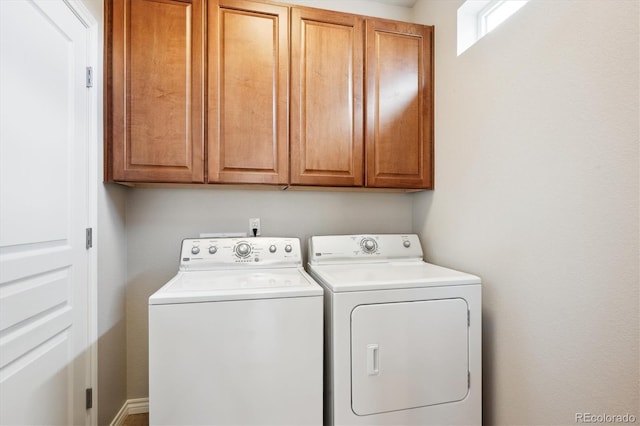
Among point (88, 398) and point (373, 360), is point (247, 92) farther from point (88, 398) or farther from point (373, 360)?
point (88, 398)

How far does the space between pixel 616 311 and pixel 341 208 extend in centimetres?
150

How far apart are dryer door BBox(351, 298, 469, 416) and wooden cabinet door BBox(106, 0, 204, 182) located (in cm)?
121

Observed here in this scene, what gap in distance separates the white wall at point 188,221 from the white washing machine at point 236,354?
680 millimetres

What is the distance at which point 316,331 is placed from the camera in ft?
4.23

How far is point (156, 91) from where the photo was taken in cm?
158

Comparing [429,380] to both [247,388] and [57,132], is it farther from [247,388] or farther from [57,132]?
[57,132]

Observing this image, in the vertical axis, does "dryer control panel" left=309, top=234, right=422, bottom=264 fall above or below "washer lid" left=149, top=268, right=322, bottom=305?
above

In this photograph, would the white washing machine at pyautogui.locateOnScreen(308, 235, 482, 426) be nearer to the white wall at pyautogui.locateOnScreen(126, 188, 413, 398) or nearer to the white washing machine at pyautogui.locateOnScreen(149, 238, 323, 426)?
the white washing machine at pyautogui.locateOnScreen(149, 238, 323, 426)

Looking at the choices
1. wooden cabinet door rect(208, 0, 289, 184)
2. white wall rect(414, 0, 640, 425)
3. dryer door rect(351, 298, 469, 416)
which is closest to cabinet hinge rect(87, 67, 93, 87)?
wooden cabinet door rect(208, 0, 289, 184)

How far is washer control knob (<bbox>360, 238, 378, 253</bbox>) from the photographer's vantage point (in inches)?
76.2

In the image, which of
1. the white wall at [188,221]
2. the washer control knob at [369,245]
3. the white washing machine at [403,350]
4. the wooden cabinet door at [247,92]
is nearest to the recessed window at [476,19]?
the wooden cabinet door at [247,92]

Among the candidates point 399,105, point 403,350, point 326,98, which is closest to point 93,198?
point 326,98

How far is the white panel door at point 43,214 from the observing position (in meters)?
0.96

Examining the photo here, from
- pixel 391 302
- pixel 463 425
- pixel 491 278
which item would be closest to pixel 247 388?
pixel 391 302
